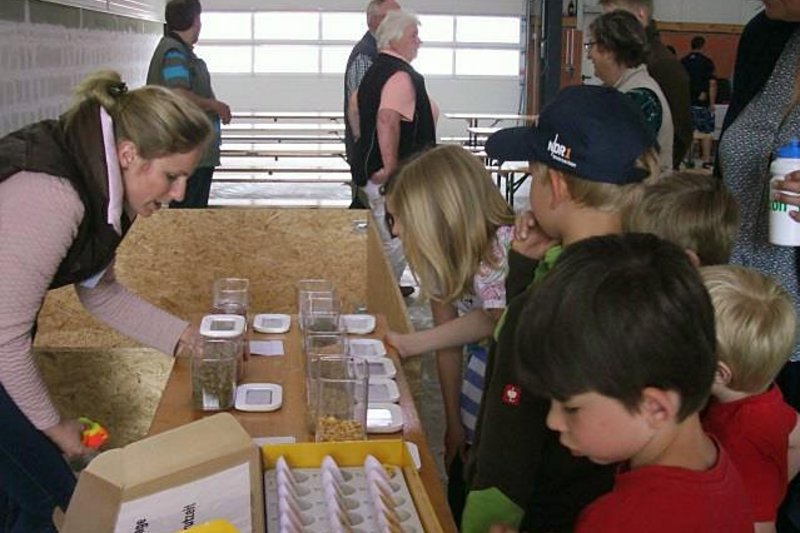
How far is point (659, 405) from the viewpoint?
48.7 inches

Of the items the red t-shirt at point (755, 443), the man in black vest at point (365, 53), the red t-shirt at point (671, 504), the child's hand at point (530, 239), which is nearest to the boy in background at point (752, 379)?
the red t-shirt at point (755, 443)

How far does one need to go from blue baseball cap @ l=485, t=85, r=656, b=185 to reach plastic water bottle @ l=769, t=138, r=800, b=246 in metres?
0.54

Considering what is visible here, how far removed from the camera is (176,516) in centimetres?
140

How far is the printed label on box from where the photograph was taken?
136cm

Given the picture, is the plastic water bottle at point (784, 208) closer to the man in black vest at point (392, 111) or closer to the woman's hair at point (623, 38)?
the woman's hair at point (623, 38)

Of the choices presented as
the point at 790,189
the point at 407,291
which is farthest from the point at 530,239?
the point at 407,291

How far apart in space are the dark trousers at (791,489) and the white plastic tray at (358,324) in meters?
1.03

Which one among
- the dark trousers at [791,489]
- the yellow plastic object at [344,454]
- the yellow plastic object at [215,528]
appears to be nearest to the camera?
the yellow plastic object at [215,528]

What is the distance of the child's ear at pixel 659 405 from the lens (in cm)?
123

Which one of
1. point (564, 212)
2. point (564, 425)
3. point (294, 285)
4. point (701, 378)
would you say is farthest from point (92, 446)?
point (294, 285)

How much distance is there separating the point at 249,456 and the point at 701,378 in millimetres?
673

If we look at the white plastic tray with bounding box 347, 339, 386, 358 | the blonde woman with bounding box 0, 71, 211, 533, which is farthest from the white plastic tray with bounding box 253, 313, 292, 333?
the blonde woman with bounding box 0, 71, 211, 533

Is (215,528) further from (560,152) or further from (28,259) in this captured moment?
(28,259)

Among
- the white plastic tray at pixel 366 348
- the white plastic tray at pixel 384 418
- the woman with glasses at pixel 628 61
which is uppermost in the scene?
the woman with glasses at pixel 628 61
